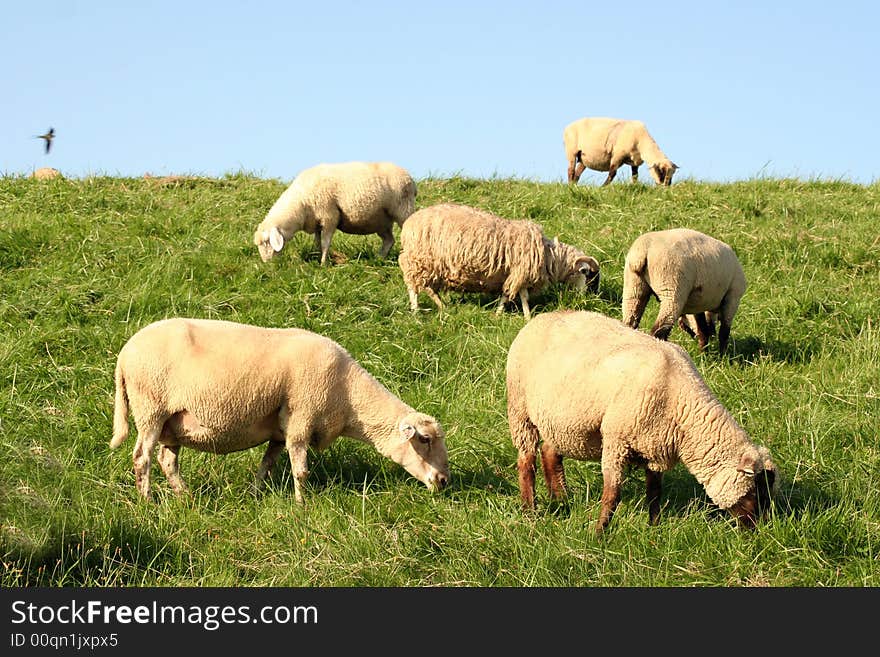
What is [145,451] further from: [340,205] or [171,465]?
[340,205]

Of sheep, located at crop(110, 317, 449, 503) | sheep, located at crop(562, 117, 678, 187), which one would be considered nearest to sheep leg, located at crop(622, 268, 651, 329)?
sheep, located at crop(110, 317, 449, 503)

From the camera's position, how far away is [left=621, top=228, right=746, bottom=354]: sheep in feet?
31.0

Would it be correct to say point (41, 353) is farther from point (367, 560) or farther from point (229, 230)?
point (367, 560)

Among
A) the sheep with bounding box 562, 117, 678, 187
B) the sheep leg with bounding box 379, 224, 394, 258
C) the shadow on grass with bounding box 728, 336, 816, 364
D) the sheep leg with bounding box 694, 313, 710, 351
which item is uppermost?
the sheep with bounding box 562, 117, 678, 187

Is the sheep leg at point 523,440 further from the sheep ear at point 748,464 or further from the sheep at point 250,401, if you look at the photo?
the sheep ear at point 748,464

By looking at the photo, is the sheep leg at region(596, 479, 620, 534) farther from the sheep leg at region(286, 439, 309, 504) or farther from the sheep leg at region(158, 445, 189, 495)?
the sheep leg at region(158, 445, 189, 495)

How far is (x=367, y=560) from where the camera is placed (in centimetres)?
545

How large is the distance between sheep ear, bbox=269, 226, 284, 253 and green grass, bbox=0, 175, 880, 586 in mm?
213

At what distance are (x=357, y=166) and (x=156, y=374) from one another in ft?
21.2

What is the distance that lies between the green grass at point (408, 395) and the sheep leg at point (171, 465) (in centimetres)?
10

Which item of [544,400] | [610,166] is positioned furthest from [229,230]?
[610,166]

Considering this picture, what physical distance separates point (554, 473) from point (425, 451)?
0.87 metres

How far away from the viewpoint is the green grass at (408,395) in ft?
A: 18.2

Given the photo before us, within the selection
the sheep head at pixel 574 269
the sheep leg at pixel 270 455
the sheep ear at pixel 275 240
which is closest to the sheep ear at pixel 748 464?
the sheep leg at pixel 270 455
